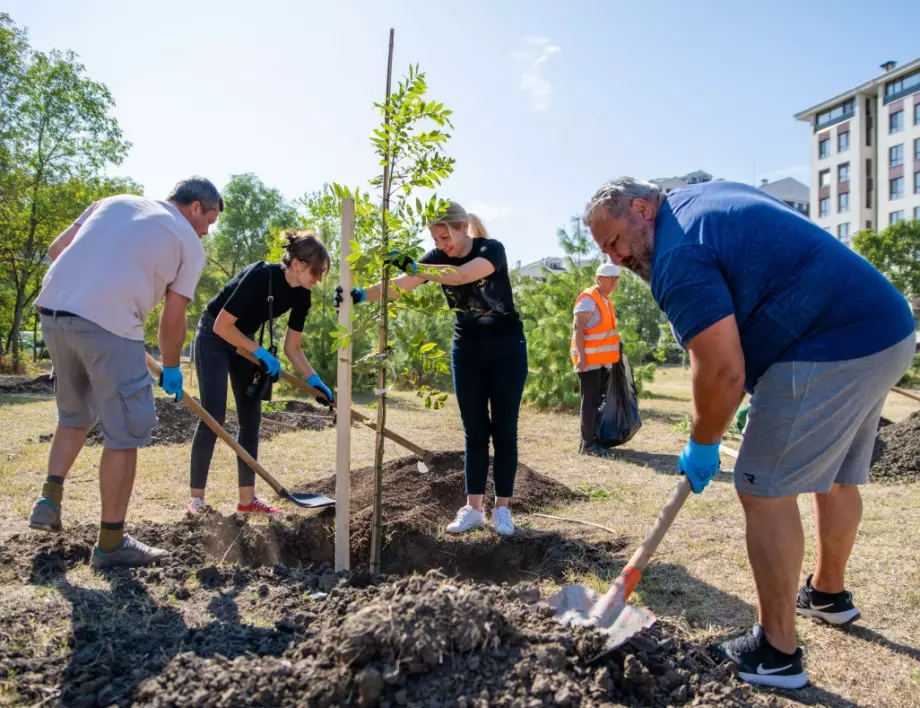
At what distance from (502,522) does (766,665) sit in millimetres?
1654

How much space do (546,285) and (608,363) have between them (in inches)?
202

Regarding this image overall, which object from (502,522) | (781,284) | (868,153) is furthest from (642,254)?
(868,153)

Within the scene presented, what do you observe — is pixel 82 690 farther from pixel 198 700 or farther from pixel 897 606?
pixel 897 606

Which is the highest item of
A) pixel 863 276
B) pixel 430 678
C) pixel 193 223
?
pixel 193 223

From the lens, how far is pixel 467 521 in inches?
142

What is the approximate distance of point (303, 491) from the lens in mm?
4484

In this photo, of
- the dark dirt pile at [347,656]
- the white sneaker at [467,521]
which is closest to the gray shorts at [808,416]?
the dark dirt pile at [347,656]

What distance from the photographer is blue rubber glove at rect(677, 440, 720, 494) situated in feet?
6.99

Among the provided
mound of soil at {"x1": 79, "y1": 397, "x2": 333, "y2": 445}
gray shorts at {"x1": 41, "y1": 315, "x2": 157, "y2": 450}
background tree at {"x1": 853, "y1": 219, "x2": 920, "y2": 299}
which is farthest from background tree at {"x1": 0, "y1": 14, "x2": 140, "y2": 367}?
background tree at {"x1": 853, "y1": 219, "x2": 920, "y2": 299}

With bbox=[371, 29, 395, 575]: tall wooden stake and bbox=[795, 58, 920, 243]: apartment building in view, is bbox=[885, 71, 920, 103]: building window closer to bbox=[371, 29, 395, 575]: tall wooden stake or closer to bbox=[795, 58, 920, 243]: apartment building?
bbox=[795, 58, 920, 243]: apartment building

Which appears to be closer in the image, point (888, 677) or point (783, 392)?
point (783, 392)

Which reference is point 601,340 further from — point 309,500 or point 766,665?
point 766,665

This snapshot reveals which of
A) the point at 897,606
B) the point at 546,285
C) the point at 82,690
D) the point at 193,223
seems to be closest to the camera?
the point at 82,690

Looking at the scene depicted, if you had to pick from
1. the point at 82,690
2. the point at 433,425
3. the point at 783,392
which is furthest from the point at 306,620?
the point at 433,425
